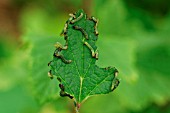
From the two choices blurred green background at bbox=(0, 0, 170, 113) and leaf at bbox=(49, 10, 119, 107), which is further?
blurred green background at bbox=(0, 0, 170, 113)

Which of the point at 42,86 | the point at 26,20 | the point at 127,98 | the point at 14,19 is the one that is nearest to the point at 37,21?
the point at 26,20

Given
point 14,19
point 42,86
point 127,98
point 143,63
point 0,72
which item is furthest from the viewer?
point 14,19

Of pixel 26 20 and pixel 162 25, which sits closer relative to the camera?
pixel 162 25

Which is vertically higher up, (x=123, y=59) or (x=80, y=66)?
(x=123, y=59)

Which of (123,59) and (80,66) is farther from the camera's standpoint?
(123,59)

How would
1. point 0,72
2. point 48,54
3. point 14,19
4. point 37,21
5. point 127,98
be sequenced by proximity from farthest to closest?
point 14,19, point 37,21, point 0,72, point 127,98, point 48,54

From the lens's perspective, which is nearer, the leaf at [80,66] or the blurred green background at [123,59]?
the leaf at [80,66]

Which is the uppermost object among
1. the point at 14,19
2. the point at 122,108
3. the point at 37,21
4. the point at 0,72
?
the point at 14,19

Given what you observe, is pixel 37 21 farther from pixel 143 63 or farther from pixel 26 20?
pixel 143 63
